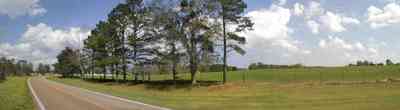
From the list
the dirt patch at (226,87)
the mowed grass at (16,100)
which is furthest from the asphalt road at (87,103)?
the dirt patch at (226,87)

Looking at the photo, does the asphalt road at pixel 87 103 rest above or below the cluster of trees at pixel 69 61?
below

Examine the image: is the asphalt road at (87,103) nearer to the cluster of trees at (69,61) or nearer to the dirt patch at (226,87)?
the dirt patch at (226,87)

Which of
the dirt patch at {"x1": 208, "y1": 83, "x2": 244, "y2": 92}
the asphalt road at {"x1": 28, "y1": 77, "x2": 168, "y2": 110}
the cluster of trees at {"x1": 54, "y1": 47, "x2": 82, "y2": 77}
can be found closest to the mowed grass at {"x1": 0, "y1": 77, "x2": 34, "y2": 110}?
the asphalt road at {"x1": 28, "y1": 77, "x2": 168, "y2": 110}

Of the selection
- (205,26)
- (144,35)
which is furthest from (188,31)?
(144,35)

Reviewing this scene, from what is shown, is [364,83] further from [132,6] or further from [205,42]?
[132,6]

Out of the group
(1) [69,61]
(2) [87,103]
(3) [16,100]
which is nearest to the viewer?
(2) [87,103]

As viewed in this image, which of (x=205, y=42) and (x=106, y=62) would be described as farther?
(x=106, y=62)

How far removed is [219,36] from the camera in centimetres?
4866

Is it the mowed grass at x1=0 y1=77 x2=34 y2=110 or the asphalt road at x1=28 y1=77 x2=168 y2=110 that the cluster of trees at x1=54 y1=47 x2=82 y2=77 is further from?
the asphalt road at x1=28 y1=77 x2=168 y2=110

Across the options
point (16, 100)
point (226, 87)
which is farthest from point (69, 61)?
point (16, 100)

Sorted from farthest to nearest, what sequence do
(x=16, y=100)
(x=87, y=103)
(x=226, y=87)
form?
1. (x=226, y=87)
2. (x=16, y=100)
3. (x=87, y=103)

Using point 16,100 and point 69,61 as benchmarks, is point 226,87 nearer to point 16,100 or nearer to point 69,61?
point 16,100

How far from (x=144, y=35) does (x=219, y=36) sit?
50.8ft

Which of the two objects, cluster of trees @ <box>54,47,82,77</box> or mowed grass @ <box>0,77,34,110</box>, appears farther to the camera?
cluster of trees @ <box>54,47,82,77</box>
